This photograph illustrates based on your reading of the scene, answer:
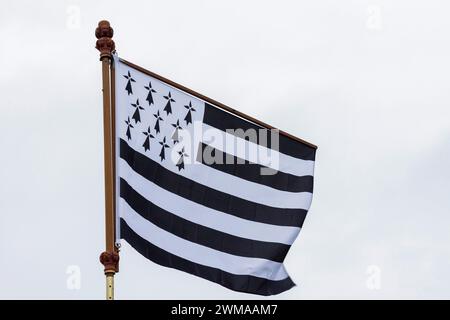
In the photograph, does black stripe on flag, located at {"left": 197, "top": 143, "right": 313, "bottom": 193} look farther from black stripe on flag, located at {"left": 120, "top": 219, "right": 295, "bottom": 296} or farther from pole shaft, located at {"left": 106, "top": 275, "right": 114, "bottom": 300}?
pole shaft, located at {"left": 106, "top": 275, "right": 114, "bottom": 300}

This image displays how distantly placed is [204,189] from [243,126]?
4.64 ft

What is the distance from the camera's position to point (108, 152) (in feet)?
69.9

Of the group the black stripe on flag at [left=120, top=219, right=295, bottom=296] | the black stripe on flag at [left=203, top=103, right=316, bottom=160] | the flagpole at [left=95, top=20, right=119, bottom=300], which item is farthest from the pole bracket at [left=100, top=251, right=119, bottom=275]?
the black stripe on flag at [left=203, top=103, right=316, bottom=160]

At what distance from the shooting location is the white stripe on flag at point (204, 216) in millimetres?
21547

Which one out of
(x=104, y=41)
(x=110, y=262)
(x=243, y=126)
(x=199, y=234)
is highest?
(x=104, y=41)

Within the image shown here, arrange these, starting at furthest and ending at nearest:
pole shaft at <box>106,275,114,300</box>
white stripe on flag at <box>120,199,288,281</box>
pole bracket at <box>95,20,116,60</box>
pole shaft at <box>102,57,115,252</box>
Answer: pole bracket at <box>95,20,116,60</box>
white stripe on flag at <box>120,199,288,281</box>
pole shaft at <box>102,57,115,252</box>
pole shaft at <box>106,275,114,300</box>

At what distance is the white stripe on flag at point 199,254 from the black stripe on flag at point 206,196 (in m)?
0.66

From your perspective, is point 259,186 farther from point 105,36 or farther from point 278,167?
point 105,36

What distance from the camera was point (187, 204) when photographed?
872 inches

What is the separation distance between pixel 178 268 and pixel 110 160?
191 centimetres

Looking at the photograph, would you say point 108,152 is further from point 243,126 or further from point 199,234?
point 243,126

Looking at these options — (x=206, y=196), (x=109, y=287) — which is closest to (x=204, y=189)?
(x=206, y=196)

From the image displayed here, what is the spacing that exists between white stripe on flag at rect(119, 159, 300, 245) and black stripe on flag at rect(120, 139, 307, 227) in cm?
7

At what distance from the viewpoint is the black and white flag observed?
70.8 ft
